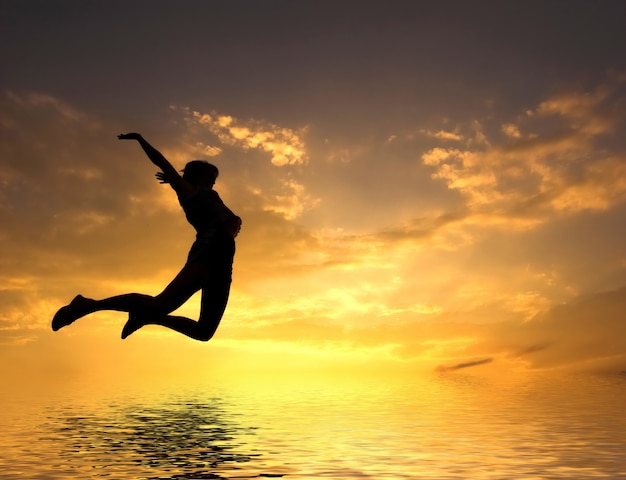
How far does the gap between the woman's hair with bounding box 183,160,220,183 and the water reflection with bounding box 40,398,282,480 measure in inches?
622

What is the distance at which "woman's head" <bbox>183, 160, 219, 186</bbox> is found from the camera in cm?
968

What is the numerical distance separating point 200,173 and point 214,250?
104 cm

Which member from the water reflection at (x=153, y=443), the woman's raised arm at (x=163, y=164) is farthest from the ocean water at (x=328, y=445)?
the woman's raised arm at (x=163, y=164)

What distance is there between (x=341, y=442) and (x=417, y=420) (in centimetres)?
1305

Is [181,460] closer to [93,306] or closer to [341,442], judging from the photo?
[341,442]

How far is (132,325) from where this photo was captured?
31.3 feet

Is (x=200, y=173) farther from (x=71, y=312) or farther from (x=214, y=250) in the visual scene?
(x=71, y=312)

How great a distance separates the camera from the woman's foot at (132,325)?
373 inches

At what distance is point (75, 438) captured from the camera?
1449 inches

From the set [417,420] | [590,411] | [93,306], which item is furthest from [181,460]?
[590,411]

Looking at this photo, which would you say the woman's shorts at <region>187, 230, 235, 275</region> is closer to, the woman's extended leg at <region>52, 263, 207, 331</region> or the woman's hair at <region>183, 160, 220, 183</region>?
the woman's extended leg at <region>52, 263, 207, 331</region>

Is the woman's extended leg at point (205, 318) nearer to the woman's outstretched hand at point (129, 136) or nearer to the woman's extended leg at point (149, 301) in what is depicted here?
the woman's extended leg at point (149, 301)

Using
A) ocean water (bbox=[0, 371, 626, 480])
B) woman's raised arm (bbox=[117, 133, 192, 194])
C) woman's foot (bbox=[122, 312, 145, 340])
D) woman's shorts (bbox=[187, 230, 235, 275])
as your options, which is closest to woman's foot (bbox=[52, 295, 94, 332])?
woman's foot (bbox=[122, 312, 145, 340])

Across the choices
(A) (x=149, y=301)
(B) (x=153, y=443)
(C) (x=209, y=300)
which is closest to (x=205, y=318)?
(C) (x=209, y=300)
